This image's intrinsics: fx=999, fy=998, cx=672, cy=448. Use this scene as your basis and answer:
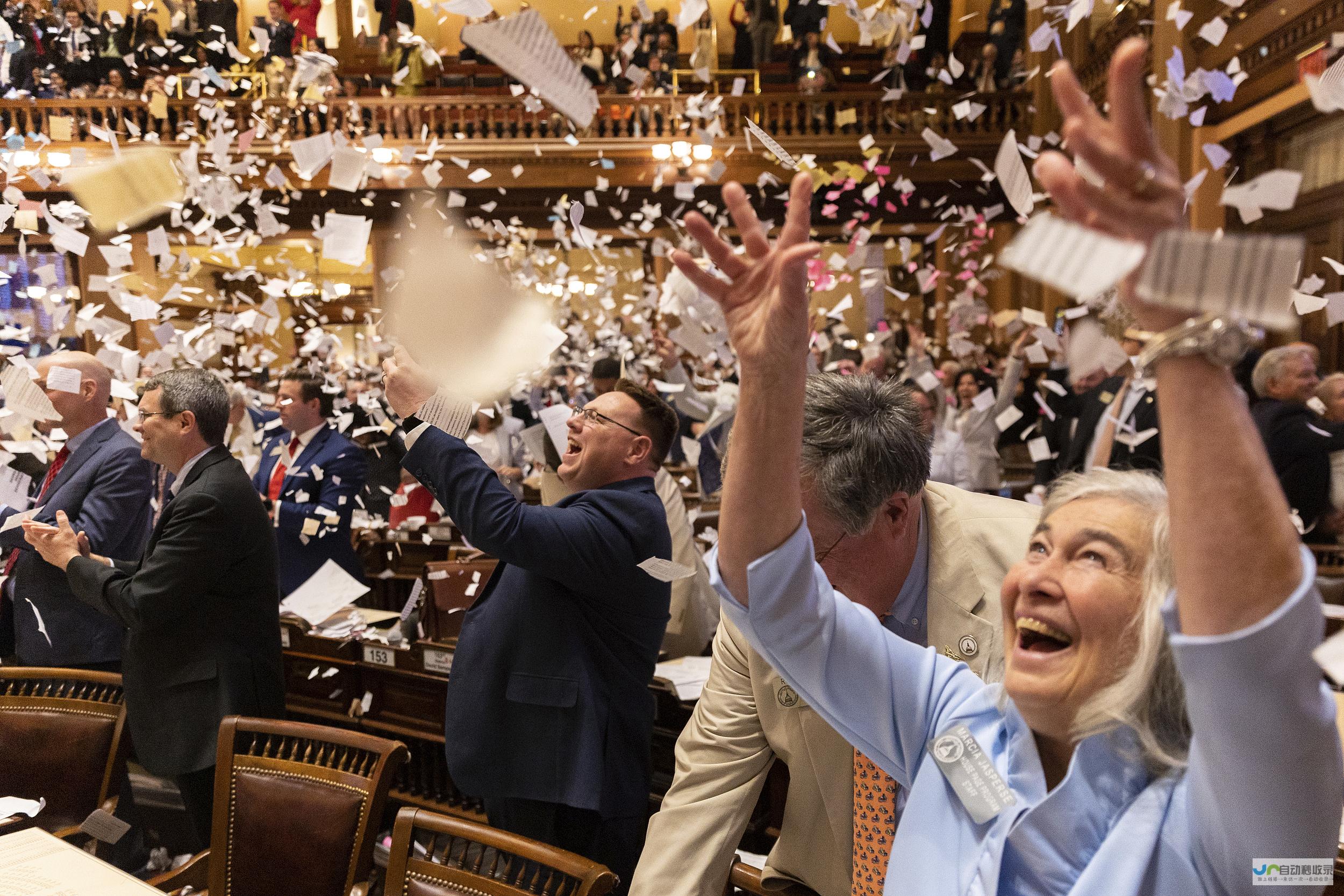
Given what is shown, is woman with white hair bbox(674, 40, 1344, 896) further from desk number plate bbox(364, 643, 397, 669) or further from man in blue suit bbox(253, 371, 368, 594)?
man in blue suit bbox(253, 371, 368, 594)

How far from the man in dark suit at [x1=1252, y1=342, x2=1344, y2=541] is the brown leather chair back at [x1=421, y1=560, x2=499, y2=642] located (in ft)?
11.0

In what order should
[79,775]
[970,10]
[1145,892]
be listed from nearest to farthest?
[1145,892], [79,775], [970,10]

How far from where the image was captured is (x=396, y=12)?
1094 cm

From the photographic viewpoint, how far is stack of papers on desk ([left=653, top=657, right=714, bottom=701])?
9.26 ft

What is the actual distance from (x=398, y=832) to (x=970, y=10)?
13778mm

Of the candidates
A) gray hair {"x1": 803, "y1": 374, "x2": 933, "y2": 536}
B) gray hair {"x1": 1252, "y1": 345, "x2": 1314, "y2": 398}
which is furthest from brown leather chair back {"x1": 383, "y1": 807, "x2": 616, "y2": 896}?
gray hair {"x1": 1252, "y1": 345, "x2": 1314, "y2": 398}

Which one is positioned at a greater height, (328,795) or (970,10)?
(970,10)

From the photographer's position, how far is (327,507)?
→ 419 centimetres

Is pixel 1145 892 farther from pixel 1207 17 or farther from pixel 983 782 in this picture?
pixel 1207 17

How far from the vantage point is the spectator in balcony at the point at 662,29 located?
12484 mm

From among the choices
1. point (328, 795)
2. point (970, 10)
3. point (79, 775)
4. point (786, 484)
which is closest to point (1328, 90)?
point (786, 484)

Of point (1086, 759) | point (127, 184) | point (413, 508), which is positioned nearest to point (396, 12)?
point (413, 508)

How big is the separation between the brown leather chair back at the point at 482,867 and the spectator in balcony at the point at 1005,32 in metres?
12.1

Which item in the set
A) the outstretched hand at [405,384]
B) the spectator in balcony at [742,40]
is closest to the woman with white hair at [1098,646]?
the outstretched hand at [405,384]
